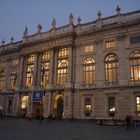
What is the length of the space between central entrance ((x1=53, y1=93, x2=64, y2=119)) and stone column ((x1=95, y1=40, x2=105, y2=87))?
816cm

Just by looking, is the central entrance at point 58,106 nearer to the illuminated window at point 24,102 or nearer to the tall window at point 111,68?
the illuminated window at point 24,102

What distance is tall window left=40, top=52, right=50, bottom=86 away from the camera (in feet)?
142

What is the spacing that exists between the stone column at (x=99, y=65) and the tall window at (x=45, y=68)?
1102 cm

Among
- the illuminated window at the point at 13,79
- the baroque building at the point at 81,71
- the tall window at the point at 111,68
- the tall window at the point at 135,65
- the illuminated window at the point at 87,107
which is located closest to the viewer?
the tall window at the point at 135,65

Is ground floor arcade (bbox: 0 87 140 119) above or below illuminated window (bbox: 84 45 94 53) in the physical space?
below

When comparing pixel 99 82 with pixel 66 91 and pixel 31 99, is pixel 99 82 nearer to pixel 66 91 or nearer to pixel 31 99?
pixel 66 91

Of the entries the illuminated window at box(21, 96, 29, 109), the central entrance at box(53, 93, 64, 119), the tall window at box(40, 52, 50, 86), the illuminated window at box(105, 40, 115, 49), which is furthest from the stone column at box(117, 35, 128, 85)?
the illuminated window at box(21, 96, 29, 109)

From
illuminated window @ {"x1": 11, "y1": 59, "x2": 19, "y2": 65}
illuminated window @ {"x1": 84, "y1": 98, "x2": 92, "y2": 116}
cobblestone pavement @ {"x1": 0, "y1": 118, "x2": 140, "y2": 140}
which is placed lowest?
cobblestone pavement @ {"x1": 0, "y1": 118, "x2": 140, "y2": 140}

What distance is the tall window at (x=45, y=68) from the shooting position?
4328 centimetres

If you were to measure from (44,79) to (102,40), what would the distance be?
14.3m

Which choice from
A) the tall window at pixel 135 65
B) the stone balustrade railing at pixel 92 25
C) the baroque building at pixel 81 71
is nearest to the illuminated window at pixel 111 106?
the baroque building at pixel 81 71

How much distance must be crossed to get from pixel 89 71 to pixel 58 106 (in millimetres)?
9172

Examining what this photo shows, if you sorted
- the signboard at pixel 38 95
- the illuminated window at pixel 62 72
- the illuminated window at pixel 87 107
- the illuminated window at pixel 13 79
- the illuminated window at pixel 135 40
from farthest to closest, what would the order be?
1. the illuminated window at pixel 13 79
2. the signboard at pixel 38 95
3. the illuminated window at pixel 62 72
4. the illuminated window at pixel 87 107
5. the illuminated window at pixel 135 40

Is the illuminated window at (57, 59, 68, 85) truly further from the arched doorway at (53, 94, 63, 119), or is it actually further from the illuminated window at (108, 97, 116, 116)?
the illuminated window at (108, 97, 116, 116)
